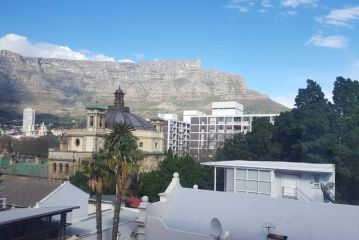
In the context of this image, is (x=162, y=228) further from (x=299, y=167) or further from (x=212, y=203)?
(x=299, y=167)

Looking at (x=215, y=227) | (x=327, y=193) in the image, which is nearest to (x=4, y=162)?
(x=215, y=227)

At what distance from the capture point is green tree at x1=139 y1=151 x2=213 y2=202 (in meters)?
44.4

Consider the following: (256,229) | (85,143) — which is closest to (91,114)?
(85,143)

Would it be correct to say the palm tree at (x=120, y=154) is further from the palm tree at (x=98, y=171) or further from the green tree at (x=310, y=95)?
the green tree at (x=310, y=95)

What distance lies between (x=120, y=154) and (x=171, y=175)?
20.1 m

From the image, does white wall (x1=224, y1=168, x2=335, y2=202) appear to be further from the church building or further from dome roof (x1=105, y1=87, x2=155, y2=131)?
dome roof (x1=105, y1=87, x2=155, y2=131)

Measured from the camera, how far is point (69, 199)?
33688 millimetres

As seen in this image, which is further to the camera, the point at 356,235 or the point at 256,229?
the point at 256,229

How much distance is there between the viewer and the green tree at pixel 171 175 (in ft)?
146

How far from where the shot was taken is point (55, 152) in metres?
71.5

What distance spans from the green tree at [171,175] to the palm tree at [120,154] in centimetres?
1782

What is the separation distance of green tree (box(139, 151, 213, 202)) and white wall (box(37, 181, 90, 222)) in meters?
10.2

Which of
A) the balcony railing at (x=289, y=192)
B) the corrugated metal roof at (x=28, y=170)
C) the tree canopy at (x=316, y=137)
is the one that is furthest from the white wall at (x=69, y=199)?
the corrugated metal roof at (x=28, y=170)

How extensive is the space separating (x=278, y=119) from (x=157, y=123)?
37.0 meters
